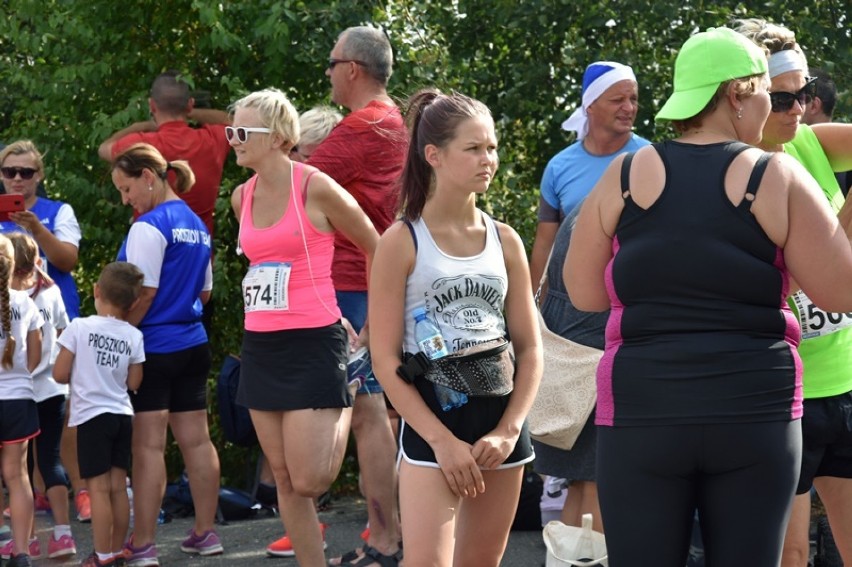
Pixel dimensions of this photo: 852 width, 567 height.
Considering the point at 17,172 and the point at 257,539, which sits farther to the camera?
the point at 17,172

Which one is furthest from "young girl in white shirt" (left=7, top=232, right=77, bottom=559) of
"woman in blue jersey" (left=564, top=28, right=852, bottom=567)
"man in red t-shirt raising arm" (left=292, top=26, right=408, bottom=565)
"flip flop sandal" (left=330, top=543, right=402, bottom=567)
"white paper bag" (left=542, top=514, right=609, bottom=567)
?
"woman in blue jersey" (left=564, top=28, right=852, bottom=567)

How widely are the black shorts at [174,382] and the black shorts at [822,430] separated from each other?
3.45 m

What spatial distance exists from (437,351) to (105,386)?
3.06m

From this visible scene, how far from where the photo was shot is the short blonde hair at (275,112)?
5.48 m

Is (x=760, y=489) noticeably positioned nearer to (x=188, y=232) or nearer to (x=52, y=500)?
(x=188, y=232)

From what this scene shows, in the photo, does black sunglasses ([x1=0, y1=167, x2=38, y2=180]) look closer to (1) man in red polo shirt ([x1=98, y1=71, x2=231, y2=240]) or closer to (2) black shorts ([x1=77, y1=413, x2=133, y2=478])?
(1) man in red polo shirt ([x1=98, y1=71, x2=231, y2=240])

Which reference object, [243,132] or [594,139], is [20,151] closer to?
[243,132]

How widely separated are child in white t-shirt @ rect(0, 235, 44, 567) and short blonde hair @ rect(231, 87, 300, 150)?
6.04 ft

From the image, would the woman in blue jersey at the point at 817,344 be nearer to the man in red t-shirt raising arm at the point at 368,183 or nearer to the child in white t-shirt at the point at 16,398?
the man in red t-shirt raising arm at the point at 368,183

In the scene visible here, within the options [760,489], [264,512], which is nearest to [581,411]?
[760,489]

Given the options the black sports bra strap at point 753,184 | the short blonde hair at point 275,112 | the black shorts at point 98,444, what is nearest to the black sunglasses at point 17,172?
the black shorts at point 98,444

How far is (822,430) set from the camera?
14.2 ft

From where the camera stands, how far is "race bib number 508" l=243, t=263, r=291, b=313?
5.35m

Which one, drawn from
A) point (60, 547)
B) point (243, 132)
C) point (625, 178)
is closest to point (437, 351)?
point (625, 178)
